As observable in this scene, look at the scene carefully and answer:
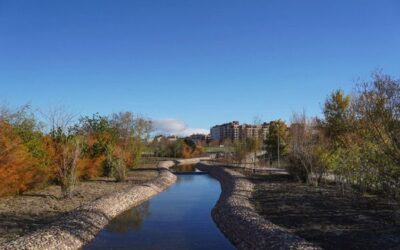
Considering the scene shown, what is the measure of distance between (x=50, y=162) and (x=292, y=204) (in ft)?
41.7

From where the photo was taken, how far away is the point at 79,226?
14.8m

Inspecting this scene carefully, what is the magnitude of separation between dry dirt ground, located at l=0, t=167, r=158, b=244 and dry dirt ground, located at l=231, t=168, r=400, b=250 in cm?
808

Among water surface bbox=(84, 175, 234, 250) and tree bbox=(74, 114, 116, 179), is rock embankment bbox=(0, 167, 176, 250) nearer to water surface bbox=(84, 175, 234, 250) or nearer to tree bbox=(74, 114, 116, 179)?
water surface bbox=(84, 175, 234, 250)

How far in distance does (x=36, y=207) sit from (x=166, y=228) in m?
5.72

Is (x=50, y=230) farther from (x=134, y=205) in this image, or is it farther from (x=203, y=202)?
(x=203, y=202)

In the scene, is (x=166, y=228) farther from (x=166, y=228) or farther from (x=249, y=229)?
(x=249, y=229)

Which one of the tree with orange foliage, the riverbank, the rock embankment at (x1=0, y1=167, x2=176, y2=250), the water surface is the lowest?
the water surface

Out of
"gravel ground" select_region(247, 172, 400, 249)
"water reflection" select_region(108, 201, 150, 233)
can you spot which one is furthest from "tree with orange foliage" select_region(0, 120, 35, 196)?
"gravel ground" select_region(247, 172, 400, 249)

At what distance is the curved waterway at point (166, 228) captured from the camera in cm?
1429

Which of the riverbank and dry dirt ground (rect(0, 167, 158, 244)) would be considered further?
dry dirt ground (rect(0, 167, 158, 244))

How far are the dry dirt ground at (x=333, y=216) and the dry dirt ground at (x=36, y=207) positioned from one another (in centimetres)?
808

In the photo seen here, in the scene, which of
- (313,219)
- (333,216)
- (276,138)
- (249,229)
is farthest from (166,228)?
(276,138)

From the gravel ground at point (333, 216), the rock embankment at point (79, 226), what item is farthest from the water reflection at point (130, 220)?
the gravel ground at point (333, 216)

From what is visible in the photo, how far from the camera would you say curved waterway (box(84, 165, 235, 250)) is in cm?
1429
